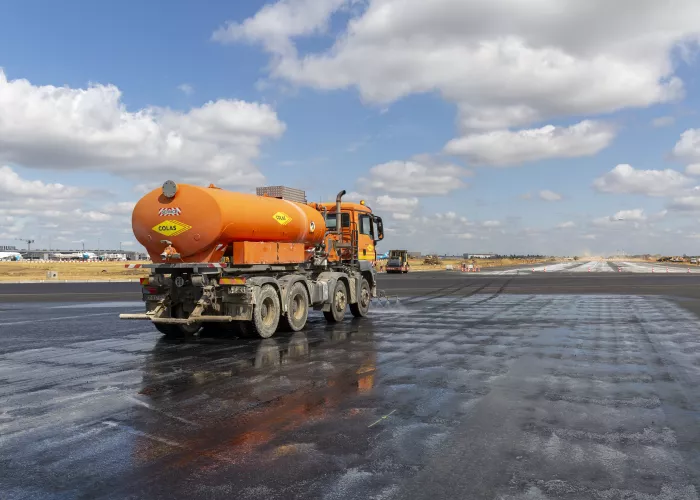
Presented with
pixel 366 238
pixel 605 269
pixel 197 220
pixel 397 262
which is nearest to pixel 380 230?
pixel 366 238

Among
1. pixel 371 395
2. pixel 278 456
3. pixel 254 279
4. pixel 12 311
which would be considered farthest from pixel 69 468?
pixel 12 311

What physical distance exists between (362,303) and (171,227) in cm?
774

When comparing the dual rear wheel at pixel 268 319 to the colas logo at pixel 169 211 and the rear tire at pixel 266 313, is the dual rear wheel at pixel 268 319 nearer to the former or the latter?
the rear tire at pixel 266 313

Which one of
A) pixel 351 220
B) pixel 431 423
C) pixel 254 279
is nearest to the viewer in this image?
pixel 431 423

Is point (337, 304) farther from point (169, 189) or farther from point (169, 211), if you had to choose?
point (169, 189)

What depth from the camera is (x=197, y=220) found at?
12.1 m

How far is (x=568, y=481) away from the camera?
4.52m

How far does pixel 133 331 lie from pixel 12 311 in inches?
369

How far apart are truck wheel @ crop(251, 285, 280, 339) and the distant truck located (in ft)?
171

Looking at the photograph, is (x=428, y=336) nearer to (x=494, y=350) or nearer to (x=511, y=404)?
(x=494, y=350)

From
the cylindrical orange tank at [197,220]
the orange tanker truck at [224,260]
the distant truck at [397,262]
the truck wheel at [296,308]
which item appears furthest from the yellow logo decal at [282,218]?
the distant truck at [397,262]

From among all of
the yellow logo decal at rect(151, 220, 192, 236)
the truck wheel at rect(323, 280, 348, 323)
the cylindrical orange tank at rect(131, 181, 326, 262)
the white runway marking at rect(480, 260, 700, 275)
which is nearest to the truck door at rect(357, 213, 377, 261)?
the truck wheel at rect(323, 280, 348, 323)

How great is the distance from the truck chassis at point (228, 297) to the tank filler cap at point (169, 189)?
1.54m

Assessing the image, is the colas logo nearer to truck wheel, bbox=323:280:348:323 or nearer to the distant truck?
truck wheel, bbox=323:280:348:323
